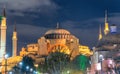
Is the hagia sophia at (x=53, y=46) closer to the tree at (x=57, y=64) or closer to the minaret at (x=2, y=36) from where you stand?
the minaret at (x=2, y=36)

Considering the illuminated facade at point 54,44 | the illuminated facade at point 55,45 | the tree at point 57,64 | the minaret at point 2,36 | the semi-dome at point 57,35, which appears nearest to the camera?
the tree at point 57,64

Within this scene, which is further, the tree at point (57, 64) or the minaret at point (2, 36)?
the minaret at point (2, 36)

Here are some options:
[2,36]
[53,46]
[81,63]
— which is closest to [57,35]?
[53,46]

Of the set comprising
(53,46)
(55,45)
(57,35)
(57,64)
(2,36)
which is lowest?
(57,64)

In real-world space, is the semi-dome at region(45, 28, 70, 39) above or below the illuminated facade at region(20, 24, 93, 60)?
above

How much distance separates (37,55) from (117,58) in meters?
93.2

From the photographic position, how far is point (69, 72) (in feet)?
339

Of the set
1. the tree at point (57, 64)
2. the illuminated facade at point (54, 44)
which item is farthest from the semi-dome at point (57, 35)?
the tree at point (57, 64)

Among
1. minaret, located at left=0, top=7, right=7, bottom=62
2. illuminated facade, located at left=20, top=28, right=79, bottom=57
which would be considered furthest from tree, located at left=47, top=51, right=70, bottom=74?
illuminated facade, located at left=20, top=28, right=79, bottom=57

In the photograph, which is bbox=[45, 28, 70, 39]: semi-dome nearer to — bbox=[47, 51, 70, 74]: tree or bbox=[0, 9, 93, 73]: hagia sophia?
bbox=[0, 9, 93, 73]: hagia sophia

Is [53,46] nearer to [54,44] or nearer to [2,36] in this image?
[54,44]

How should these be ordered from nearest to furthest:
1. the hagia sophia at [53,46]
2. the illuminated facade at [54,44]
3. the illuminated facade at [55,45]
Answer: the hagia sophia at [53,46] < the illuminated facade at [54,44] < the illuminated facade at [55,45]

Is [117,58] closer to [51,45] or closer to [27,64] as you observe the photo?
[27,64]

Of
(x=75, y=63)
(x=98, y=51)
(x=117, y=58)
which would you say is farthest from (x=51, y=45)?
(x=117, y=58)
